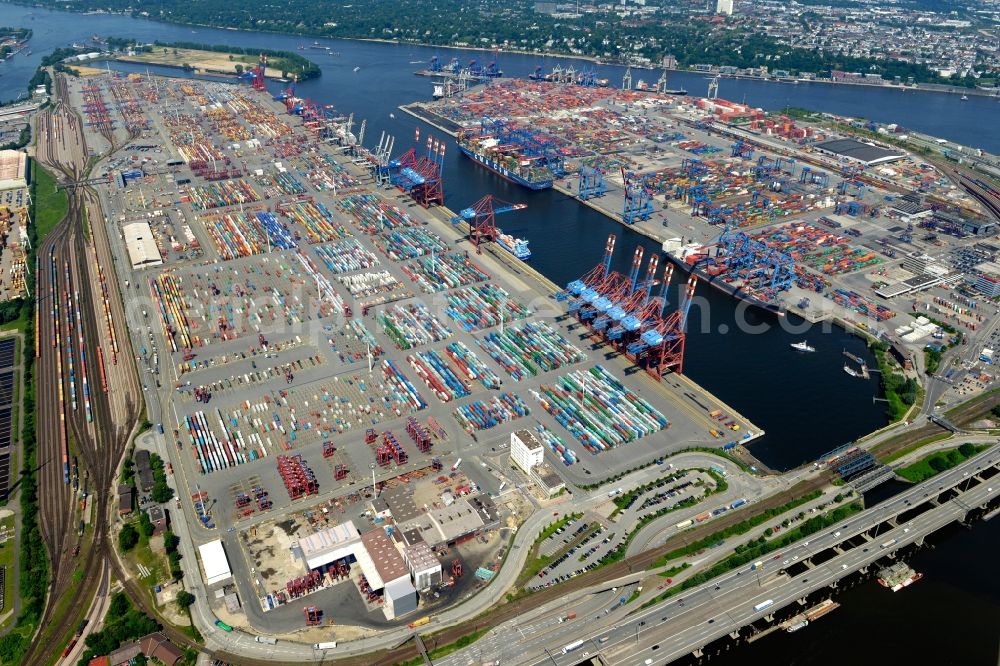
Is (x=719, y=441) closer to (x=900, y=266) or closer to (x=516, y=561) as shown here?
(x=516, y=561)

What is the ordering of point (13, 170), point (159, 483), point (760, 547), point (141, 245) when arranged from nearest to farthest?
point (760, 547)
point (159, 483)
point (141, 245)
point (13, 170)

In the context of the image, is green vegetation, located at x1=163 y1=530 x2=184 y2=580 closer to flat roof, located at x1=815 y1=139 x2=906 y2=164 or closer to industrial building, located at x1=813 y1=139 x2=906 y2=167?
industrial building, located at x1=813 y1=139 x2=906 y2=167

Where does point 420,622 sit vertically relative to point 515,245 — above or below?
below

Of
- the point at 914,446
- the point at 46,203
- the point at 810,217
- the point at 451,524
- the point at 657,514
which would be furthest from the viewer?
the point at 46,203

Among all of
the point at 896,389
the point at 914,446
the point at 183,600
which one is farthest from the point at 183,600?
the point at 896,389

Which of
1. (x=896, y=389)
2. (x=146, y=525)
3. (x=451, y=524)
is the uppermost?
(x=896, y=389)

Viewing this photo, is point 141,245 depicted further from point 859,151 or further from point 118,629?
point 859,151
